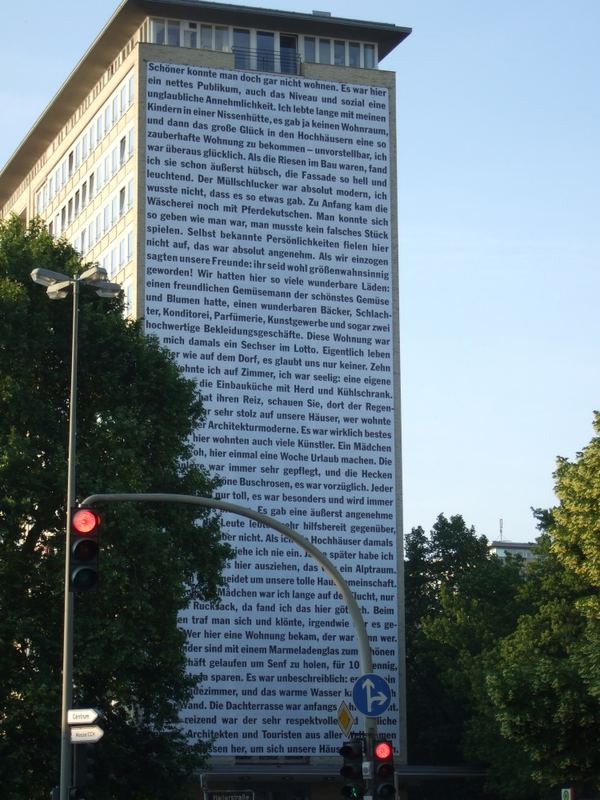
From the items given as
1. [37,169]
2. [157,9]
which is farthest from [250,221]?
[37,169]

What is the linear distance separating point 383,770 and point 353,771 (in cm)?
52

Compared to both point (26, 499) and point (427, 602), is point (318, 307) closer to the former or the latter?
point (427, 602)

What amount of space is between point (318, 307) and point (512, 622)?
720 inches

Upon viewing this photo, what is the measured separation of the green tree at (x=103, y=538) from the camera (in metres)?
42.4

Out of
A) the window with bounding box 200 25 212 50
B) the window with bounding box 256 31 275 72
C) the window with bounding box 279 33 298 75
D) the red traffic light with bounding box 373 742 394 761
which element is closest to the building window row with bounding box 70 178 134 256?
the window with bounding box 200 25 212 50

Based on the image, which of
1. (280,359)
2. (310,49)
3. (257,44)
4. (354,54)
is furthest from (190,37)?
(280,359)

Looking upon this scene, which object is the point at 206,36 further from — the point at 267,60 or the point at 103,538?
the point at 103,538

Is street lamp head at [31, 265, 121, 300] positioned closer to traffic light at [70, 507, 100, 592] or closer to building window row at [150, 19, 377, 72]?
traffic light at [70, 507, 100, 592]

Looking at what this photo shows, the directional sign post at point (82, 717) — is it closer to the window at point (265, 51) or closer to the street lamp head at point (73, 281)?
the street lamp head at point (73, 281)

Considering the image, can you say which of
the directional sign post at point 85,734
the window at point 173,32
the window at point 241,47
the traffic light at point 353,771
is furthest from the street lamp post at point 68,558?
the window at point 173,32

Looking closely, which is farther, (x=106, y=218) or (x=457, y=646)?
(x=106, y=218)

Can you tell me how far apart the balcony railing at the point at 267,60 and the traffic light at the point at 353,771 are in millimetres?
59831

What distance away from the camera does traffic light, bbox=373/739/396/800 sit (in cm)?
2714

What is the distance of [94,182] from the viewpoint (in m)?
89.1
